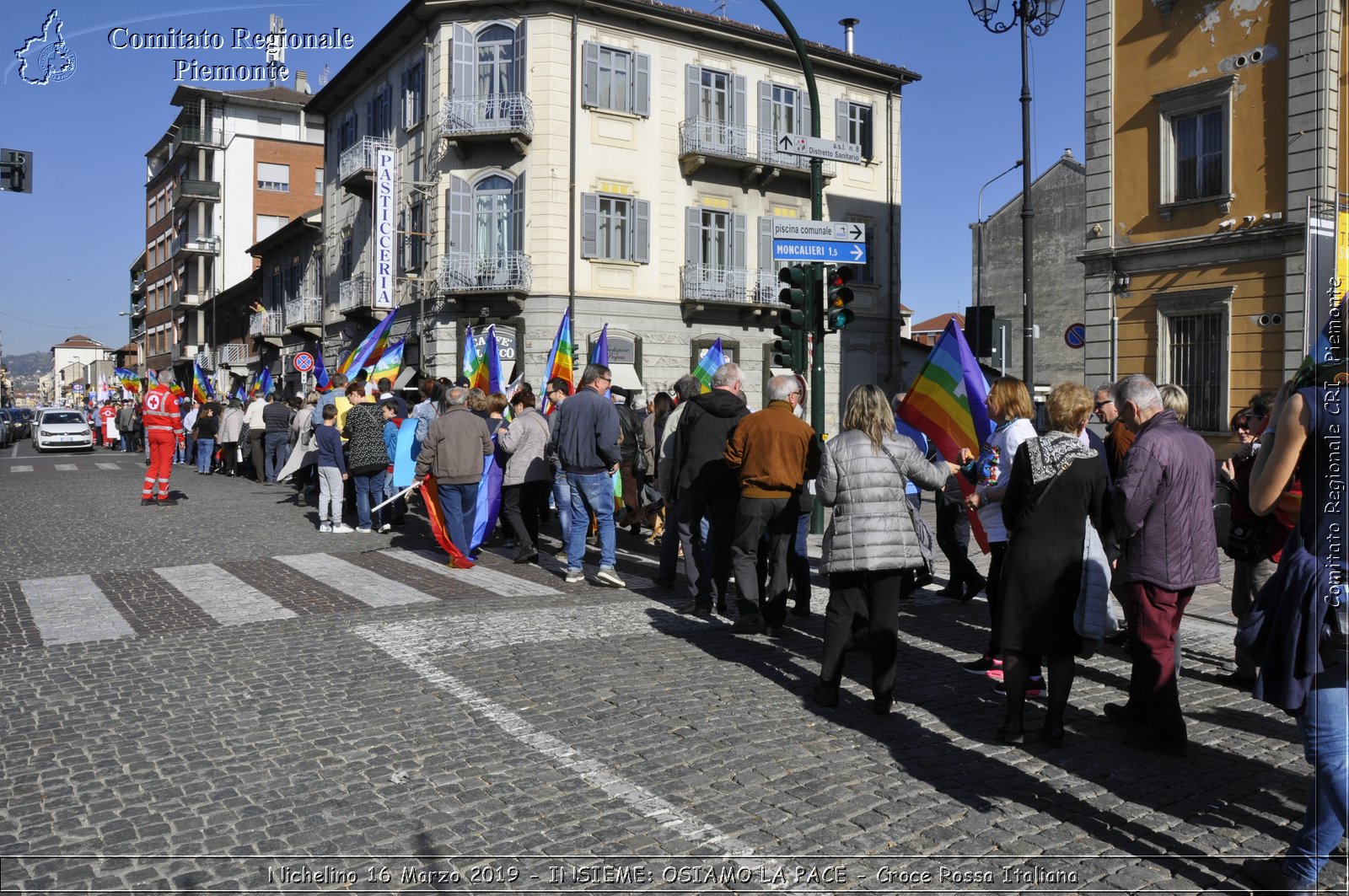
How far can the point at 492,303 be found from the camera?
1062 inches

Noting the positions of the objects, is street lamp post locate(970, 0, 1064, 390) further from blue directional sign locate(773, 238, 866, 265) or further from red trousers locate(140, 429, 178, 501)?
red trousers locate(140, 429, 178, 501)

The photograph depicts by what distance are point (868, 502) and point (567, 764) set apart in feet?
7.04

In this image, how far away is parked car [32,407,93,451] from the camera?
35344 mm

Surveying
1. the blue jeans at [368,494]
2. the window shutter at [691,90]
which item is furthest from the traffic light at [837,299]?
the window shutter at [691,90]

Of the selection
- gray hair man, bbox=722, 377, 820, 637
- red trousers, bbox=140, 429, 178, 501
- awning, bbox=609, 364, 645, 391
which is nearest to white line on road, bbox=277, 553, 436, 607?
gray hair man, bbox=722, 377, 820, 637

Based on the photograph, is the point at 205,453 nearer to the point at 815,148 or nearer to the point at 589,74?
the point at 589,74

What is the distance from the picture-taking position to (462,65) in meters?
26.9

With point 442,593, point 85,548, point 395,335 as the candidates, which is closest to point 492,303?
point 395,335

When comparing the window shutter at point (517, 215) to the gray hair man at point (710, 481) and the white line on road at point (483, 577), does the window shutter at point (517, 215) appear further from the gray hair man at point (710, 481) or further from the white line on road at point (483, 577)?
the gray hair man at point (710, 481)

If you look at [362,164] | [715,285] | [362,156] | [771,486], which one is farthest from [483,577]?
[362,156]

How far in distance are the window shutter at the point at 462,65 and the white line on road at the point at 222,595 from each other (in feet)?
63.8

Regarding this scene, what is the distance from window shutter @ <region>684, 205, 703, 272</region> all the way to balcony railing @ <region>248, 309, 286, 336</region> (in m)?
20.2

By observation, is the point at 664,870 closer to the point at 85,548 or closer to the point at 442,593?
the point at 442,593

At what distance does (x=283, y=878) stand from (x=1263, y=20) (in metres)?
19.8
